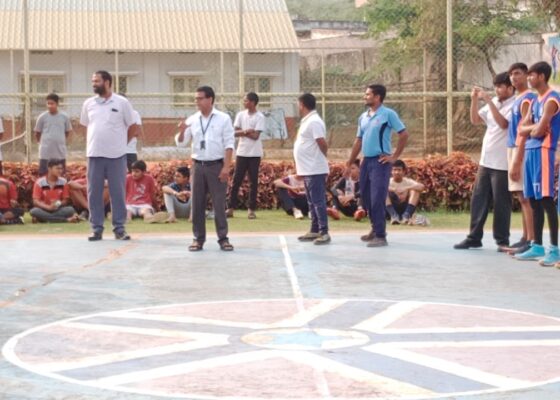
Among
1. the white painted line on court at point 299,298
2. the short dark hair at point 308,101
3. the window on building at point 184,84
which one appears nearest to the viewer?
the white painted line on court at point 299,298

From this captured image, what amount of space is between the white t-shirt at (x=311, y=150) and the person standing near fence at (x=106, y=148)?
6.80ft

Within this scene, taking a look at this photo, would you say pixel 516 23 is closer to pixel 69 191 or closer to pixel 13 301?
pixel 69 191

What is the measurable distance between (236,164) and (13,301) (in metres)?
8.22

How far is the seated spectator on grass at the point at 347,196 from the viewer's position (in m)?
16.5

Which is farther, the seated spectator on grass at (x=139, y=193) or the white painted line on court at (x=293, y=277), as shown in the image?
the seated spectator on grass at (x=139, y=193)

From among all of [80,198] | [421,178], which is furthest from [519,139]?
[80,198]

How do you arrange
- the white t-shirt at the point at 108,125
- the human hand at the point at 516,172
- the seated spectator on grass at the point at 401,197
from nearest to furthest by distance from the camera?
the human hand at the point at 516,172 → the white t-shirt at the point at 108,125 → the seated spectator on grass at the point at 401,197

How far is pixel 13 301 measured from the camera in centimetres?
891

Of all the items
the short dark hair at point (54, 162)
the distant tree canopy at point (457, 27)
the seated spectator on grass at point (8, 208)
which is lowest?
the seated spectator on grass at point (8, 208)

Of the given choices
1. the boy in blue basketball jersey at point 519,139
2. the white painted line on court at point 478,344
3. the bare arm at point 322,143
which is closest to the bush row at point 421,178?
the bare arm at point 322,143

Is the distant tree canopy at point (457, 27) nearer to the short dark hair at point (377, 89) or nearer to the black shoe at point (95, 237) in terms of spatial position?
the short dark hair at point (377, 89)

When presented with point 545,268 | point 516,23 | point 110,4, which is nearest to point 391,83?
point 516,23

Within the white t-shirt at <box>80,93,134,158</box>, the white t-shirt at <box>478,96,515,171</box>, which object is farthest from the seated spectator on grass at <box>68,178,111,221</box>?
the white t-shirt at <box>478,96,515,171</box>

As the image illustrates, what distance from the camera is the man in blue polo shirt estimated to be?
12703mm
